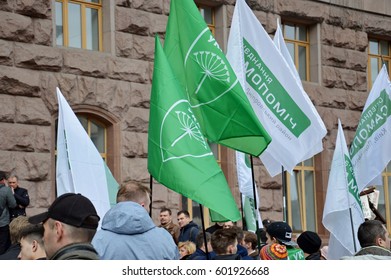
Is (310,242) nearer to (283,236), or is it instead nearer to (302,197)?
(283,236)

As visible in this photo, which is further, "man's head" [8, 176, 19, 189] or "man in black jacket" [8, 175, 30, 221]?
"man's head" [8, 176, 19, 189]

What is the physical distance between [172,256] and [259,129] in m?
2.91

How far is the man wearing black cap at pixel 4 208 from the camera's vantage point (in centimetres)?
1388

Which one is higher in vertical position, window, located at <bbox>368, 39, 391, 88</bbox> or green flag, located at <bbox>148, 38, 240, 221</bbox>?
window, located at <bbox>368, 39, 391, 88</bbox>

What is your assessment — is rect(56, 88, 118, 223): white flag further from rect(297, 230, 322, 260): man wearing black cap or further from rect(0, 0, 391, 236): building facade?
rect(0, 0, 391, 236): building facade

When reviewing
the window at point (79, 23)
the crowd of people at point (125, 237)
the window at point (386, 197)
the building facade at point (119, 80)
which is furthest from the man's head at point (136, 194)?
the window at point (386, 197)

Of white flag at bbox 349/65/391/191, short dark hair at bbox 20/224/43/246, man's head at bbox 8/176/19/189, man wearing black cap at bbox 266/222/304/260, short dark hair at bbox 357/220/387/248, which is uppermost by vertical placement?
white flag at bbox 349/65/391/191

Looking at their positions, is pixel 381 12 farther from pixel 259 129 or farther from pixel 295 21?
pixel 259 129

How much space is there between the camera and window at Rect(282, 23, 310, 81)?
68.2 ft

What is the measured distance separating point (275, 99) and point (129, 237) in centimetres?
509

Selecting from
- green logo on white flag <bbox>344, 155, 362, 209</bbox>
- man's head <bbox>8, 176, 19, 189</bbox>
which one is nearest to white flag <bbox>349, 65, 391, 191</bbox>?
green logo on white flag <bbox>344, 155, 362, 209</bbox>

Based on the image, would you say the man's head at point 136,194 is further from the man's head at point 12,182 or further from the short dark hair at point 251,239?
the man's head at point 12,182

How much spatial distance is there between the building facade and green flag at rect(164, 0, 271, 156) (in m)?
3.15
